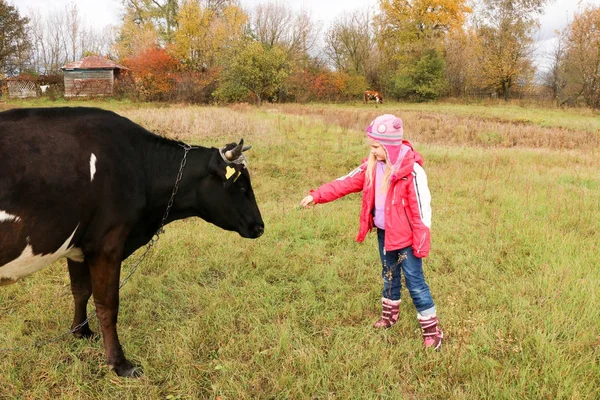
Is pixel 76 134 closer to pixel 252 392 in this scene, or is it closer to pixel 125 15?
pixel 252 392

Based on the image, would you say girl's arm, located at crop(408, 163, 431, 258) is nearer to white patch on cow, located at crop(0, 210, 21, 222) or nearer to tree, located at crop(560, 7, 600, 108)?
white patch on cow, located at crop(0, 210, 21, 222)

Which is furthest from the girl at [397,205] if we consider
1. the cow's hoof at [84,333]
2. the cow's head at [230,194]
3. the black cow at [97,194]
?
the cow's hoof at [84,333]

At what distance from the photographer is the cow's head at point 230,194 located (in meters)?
3.43

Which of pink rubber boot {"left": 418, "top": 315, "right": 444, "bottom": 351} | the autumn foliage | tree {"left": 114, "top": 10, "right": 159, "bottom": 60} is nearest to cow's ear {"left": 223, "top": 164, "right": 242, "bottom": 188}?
pink rubber boot {"left": 418, "top": 315, "right": 444, "bottom": 351}

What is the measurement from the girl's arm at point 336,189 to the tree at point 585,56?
35.7 m

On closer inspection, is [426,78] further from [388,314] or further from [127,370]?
[127,370]

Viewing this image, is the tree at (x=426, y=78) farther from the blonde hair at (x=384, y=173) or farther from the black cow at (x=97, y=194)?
the black cow at (x=97, y=194)

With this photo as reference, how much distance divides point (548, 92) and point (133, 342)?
46.8 metres

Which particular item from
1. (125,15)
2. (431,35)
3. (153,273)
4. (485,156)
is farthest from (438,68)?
(153,273)

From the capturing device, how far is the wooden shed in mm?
36469

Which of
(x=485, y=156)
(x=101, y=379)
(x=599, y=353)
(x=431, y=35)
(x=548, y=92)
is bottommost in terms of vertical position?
(x=101, y=379)

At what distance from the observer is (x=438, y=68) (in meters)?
40.4

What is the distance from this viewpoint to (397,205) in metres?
3.23

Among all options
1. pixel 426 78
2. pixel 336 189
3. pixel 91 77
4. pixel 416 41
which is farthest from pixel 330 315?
pixel 416 41
